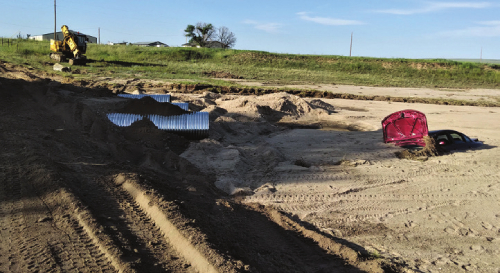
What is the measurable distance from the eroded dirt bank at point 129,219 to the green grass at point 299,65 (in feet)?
107

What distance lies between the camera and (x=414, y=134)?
13.9 m

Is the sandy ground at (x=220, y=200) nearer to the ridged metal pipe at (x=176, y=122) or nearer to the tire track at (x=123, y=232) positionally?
the tire track at (x=123, y=232)

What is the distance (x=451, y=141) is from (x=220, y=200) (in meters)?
8.99

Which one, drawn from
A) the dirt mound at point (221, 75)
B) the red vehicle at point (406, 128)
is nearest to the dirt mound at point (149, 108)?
the red vehicle at point (406, 128)

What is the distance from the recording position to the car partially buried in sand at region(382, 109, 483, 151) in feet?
45.0

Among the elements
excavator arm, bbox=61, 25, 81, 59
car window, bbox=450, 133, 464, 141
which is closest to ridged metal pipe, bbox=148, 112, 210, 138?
car window, bbox=450, 133, 464, 141

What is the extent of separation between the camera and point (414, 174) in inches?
447

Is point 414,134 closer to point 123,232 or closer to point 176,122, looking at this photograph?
point 176,122

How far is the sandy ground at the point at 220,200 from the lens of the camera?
573cm

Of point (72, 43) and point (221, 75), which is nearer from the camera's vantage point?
point (72, 43)

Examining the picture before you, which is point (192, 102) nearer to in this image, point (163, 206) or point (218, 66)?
point (163, 206)

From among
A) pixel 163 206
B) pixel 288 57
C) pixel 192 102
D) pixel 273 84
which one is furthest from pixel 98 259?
pixel 288 57

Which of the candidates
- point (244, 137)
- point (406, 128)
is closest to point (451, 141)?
point (406, 128)

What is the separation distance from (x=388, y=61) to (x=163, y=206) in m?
56.0
